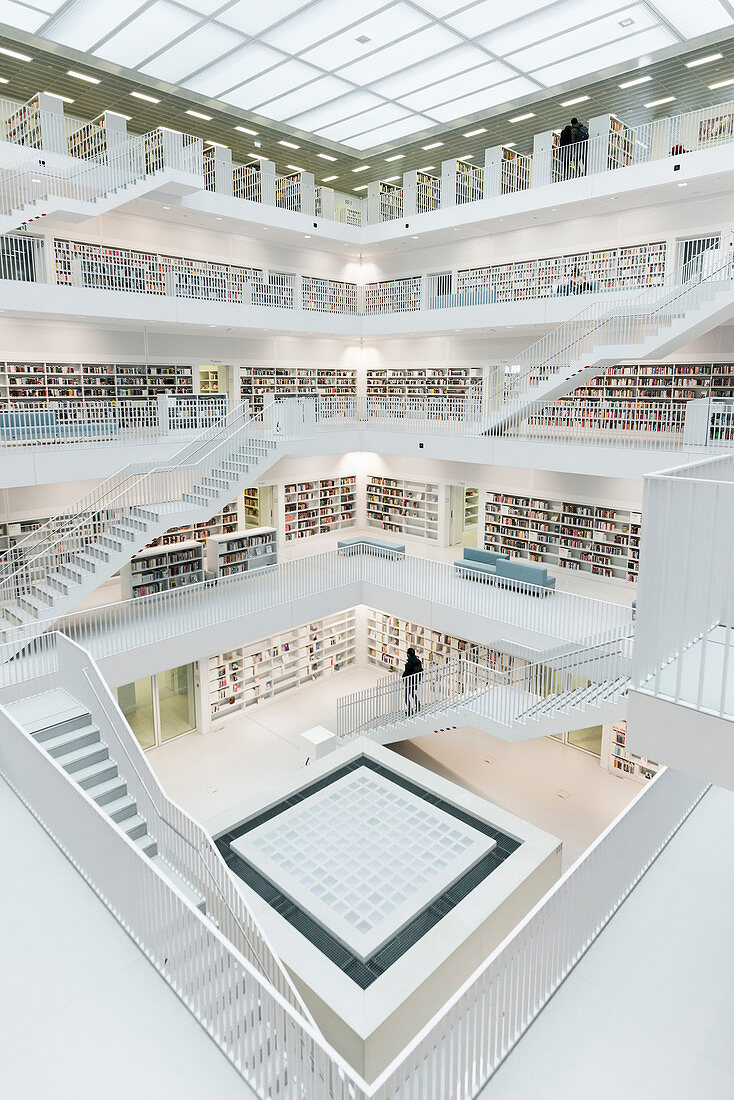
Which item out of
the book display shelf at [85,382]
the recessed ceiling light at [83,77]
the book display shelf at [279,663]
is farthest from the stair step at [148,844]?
the recessed ceiling light at [83,77]

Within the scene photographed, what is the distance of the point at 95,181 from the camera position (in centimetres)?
1220

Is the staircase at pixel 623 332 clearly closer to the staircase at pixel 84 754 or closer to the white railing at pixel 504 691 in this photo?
the white railing at pixel 504 691

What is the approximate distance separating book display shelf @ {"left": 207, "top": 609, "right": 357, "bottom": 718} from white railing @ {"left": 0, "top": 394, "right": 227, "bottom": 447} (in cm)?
456

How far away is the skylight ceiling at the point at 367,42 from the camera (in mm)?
10789

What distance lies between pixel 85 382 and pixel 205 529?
13.2 ft

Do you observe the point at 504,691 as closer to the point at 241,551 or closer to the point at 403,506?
the point at 241,551

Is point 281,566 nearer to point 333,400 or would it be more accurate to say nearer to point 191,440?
point 191,440

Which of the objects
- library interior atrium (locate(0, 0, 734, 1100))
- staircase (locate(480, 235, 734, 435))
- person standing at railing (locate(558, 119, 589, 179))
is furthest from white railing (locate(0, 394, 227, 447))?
person standing at railing (locate(558, 119, 589, 179))

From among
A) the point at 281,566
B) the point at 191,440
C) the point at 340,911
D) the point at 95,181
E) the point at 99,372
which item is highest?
the point at 95,181

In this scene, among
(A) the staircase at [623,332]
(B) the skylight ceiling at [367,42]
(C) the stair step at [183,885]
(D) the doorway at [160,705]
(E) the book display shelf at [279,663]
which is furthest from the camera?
(E) the book display shelf at [279,663]

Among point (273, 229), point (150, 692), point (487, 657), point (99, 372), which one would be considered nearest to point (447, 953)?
point (487, 657)

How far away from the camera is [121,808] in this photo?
7.59 m

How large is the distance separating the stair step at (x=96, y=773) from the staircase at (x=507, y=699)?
5284mm

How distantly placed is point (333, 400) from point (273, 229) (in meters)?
4.12
